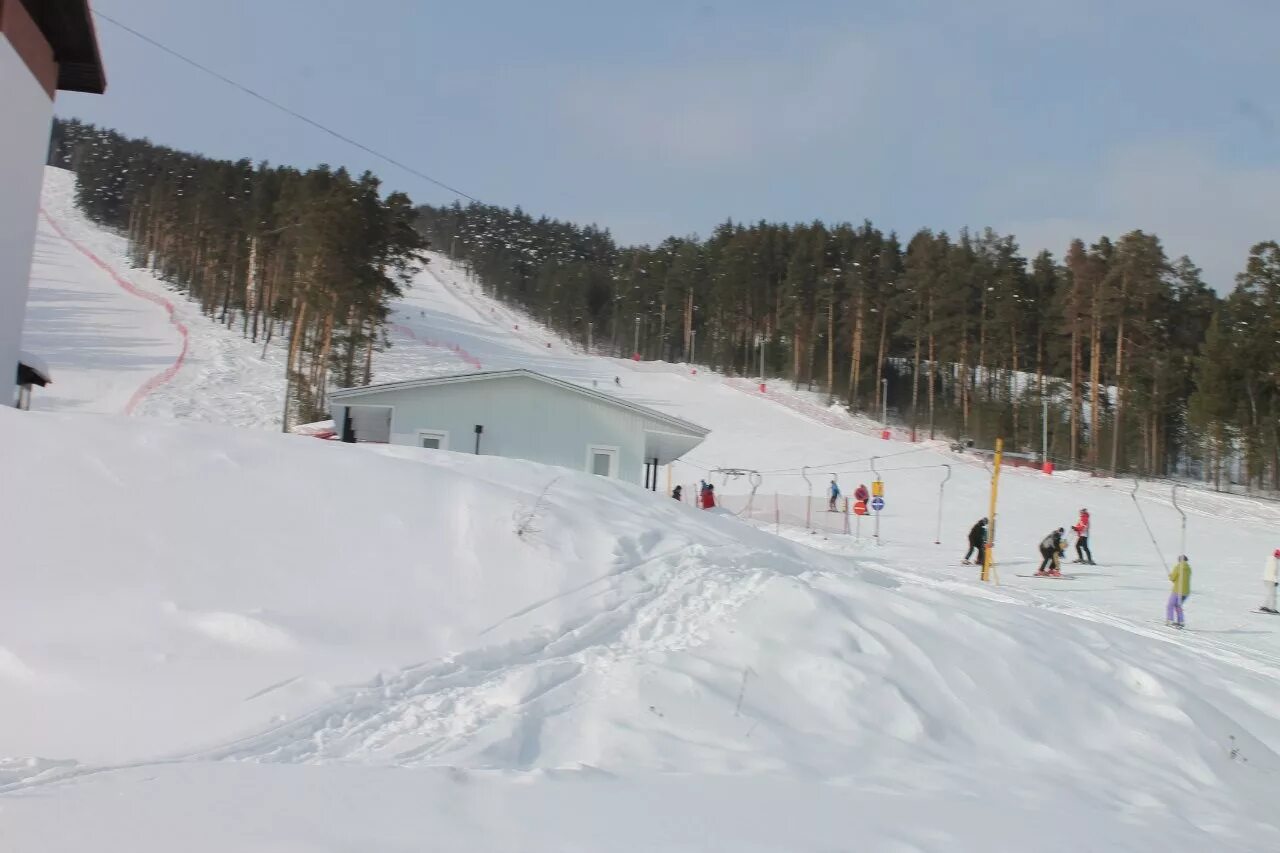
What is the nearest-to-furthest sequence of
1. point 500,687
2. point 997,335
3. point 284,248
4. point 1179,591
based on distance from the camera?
point 500,687
point 1179,591
point 284,248
point 997,335

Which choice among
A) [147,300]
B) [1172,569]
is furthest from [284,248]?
[1172,569]

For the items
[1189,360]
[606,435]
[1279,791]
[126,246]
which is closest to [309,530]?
[1279,791]

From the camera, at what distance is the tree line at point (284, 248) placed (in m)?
36.2

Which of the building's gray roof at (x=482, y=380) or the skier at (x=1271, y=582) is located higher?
the building's gray roof at (x=482, y=380)

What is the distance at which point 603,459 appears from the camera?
23094 mm

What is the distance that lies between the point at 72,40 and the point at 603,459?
13.6 meters

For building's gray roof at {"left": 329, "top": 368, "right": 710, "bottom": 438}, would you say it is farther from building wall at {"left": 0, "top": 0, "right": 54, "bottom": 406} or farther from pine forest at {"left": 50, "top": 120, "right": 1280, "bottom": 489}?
pine forest at {"left": 50, "top": 120, "right": 1280, "bottom": 489}

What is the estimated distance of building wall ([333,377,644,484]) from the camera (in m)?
21.9

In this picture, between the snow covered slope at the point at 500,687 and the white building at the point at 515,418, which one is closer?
the snow covered slope at the point at 500,687

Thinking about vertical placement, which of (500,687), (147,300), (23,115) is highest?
(147,300)

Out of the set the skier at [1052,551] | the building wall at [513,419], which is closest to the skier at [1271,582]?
the skier at [1052,551]

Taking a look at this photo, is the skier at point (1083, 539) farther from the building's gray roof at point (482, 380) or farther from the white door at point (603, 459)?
the white door at point (603, 459)

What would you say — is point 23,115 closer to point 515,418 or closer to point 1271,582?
point 515,418

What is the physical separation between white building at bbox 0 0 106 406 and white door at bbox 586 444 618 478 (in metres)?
11.4
